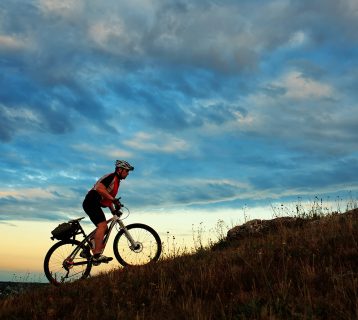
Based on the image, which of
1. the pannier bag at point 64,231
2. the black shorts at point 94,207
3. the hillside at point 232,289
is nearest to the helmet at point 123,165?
the black shorts at point 94,207

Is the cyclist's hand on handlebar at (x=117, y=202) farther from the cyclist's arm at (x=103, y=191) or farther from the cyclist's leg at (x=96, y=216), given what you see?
the cyclist's leg at (x=96, y=216)

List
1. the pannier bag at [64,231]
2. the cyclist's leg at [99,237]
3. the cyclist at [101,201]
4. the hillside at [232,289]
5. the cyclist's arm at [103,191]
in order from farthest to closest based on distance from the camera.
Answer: the pannier bag at [64,231] → the cyclist's leg at [99,237] → the cyclist at [101,201] → the cyclist's arm at [103,191] → the hillside at [232,289]

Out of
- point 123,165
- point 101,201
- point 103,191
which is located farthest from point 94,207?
point 123,165

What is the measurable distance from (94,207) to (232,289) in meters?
4.91

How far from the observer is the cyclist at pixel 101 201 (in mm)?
11320

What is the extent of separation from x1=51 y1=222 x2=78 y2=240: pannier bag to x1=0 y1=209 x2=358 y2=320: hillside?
198 cm

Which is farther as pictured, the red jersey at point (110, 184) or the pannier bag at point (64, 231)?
the pannier bag at point (64, 231)

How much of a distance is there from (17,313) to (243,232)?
28.5 feet

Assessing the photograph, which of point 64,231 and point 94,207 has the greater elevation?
point 94,207

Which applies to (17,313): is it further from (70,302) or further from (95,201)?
(95,201)

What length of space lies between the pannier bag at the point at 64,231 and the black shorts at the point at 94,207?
0.67 metres

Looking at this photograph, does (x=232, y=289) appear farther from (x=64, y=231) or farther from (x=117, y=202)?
(x=64, y=231)

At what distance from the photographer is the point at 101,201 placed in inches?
452

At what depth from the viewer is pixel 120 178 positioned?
37.4 feet
